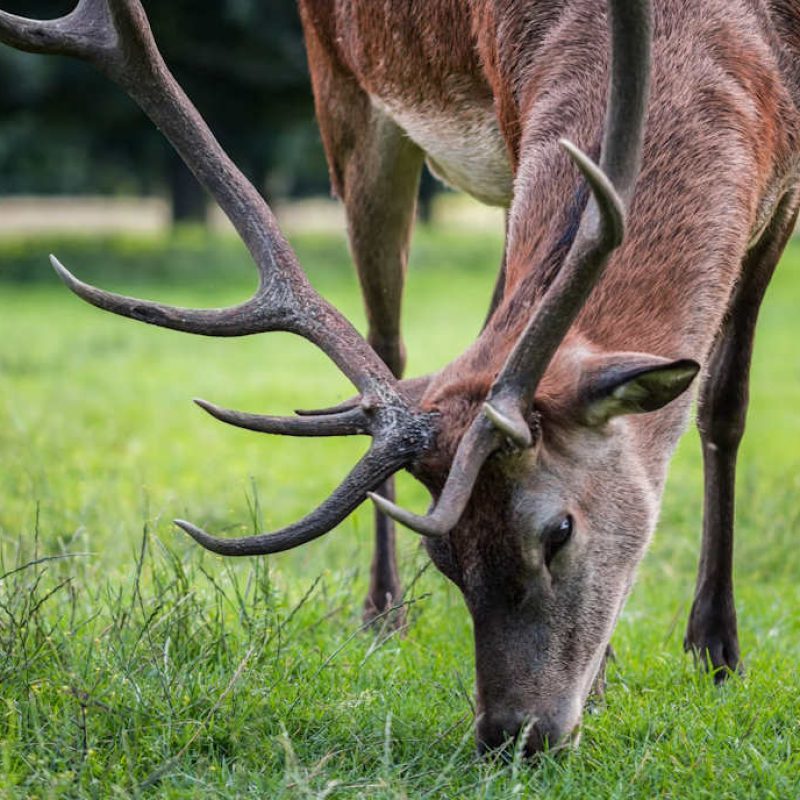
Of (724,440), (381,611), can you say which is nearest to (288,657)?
(381,611)

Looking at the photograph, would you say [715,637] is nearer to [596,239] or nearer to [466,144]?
[466,144]

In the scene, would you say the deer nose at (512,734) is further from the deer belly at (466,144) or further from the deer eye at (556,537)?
the deer belly at (466,144)

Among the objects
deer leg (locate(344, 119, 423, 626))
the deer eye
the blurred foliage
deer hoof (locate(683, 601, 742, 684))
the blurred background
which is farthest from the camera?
the blurred background

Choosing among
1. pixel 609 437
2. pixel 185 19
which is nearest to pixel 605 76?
pixel 609 437

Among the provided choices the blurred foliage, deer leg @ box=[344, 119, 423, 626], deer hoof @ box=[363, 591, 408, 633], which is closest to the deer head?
deer hoof @ box=[363, 591, 408, 633]

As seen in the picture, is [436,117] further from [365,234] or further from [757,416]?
[757,416]

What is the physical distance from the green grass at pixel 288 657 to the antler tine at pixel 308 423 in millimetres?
643

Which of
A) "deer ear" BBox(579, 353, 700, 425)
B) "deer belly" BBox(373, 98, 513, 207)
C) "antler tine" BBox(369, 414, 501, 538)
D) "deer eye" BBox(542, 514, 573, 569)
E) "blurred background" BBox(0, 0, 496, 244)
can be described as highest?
"deer belly" BBox(373, 98, 513, 207)

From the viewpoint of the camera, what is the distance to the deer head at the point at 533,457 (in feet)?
9.77

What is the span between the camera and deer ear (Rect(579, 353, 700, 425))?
3006mm

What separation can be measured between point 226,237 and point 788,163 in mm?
19888

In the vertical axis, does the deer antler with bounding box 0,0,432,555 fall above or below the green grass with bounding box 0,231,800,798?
above

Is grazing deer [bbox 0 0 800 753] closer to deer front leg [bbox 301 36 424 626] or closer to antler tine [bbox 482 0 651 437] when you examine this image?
antler tine [bbox 482 0 651 437]

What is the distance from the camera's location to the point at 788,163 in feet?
12.7
